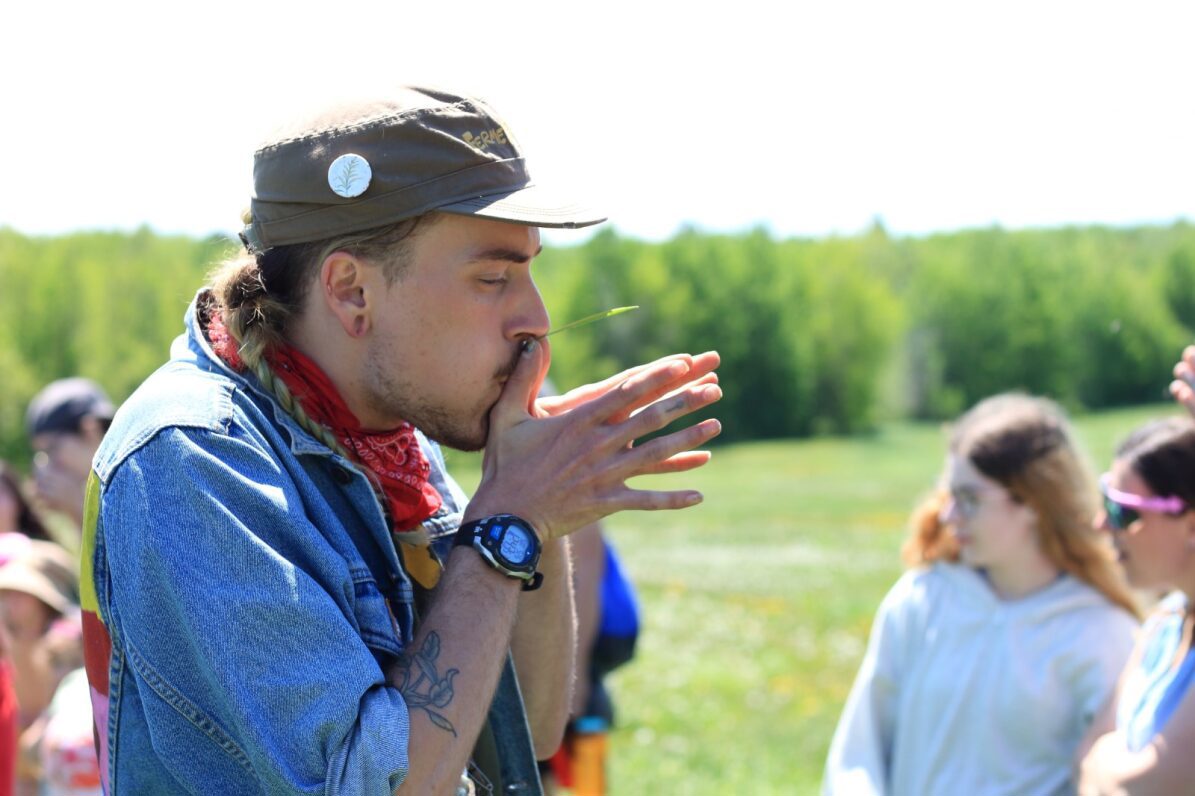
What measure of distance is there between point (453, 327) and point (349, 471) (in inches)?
11.7

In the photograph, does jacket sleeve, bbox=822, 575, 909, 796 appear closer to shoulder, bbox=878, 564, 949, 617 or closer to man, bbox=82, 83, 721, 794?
shoulder, bbox=878, 564, 949, 617

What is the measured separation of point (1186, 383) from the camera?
10.5 ft

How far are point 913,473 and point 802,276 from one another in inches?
968

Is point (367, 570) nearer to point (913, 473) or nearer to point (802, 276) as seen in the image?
point (913, 473)

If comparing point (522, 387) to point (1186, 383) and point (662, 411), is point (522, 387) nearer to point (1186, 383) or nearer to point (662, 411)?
point (662, 411)

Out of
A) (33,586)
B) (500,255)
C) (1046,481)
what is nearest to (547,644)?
(500,255)

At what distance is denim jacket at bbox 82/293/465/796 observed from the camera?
1.75 m

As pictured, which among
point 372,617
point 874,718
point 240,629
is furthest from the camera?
point 874,718

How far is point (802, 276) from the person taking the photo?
6481cm

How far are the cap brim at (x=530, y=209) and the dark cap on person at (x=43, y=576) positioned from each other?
351 cm

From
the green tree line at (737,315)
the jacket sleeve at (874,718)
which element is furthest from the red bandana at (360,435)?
the green tree line at (737,315)

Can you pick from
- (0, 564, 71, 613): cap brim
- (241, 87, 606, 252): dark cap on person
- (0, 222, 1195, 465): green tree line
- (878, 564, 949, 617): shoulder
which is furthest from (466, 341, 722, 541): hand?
(0, 222, 1195, 465): green tree line

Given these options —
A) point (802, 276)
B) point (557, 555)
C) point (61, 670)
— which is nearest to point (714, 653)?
point (61, 670)

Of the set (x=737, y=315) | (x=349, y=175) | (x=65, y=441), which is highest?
(x=349, y=175)
